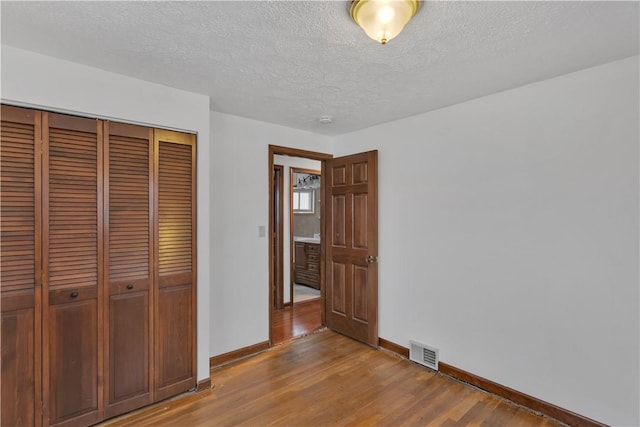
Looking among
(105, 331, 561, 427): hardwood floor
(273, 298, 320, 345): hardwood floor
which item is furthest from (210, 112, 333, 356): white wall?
(273, 298, 320, 345): hardwood floor

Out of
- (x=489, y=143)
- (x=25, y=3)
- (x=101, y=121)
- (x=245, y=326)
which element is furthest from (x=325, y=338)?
(x=25, y=3)

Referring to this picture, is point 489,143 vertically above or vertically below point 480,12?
below

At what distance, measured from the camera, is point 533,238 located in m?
2.37

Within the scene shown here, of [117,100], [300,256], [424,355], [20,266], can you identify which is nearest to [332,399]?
[424,355]

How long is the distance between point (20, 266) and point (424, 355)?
3159 mm

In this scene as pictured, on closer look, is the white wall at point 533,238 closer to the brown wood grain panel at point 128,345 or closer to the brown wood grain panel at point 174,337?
the brown wood grain panel at point 174,337

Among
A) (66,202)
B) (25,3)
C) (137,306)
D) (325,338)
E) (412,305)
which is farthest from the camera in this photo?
(325,338)

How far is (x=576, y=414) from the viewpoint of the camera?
2.16 m

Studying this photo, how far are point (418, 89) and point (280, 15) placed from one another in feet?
4.41

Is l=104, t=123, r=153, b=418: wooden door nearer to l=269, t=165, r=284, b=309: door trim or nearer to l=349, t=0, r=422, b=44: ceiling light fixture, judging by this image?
l=349, t=0, r=422, b=44: ceiling light fixture

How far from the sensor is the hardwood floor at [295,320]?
3793 mm

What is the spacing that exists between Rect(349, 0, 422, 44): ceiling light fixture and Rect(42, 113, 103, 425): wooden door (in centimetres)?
184

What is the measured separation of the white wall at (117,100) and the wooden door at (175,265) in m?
0.07

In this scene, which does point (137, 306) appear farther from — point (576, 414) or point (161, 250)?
point (576, 414)
